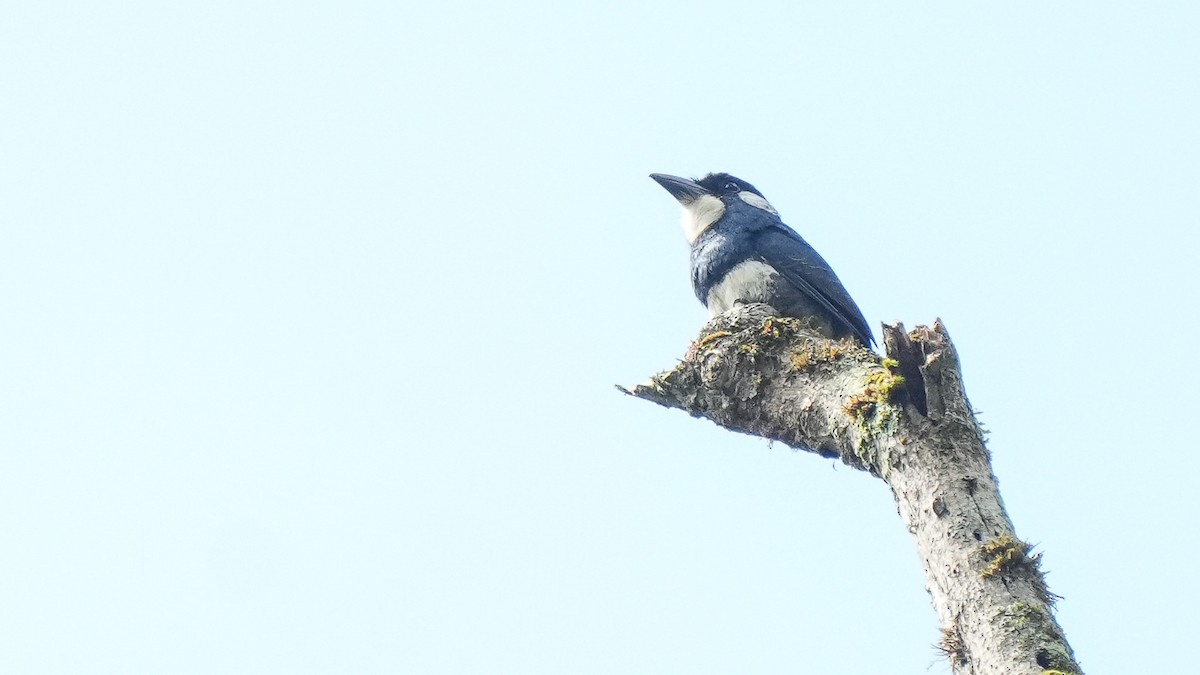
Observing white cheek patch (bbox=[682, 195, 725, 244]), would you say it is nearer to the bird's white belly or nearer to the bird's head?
the bird's head

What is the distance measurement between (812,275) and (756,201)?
73.1 inches

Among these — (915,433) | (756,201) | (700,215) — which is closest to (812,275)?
(700,215)

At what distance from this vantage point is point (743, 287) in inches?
297

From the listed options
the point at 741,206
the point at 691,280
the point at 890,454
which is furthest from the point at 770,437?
the point at 741,206

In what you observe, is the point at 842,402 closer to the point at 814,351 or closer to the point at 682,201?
the point at 814,351

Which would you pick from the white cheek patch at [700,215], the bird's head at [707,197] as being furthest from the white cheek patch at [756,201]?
the white cheek patch at [700,215]

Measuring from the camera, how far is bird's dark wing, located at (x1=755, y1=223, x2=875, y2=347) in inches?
294

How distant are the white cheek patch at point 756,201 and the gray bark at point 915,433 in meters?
2.74

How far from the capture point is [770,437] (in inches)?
228

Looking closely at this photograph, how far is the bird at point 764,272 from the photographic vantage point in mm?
7434

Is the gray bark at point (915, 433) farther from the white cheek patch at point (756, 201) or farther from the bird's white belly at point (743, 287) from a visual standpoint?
the white cheek patch at point (756, 201)

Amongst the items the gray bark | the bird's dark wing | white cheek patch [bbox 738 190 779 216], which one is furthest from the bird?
the gray bark

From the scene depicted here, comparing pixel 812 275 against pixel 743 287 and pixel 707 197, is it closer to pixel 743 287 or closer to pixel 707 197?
pixel 743 287

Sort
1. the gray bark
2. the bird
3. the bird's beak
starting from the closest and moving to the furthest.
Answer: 1. the gray bark
2. the bird
3. the bird's beak
